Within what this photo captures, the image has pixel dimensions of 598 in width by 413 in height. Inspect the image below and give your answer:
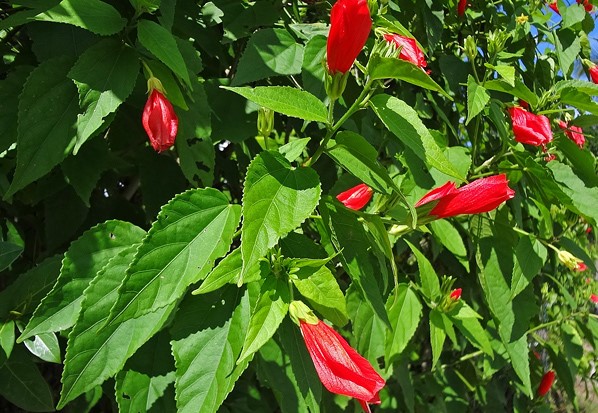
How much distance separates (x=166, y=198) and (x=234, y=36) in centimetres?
33

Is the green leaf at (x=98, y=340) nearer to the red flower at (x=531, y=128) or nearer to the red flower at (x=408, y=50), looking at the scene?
the red flower at (x=408, y=50)

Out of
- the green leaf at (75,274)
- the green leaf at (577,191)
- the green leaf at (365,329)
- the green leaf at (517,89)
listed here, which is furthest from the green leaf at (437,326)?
the green leaf at (75,274)

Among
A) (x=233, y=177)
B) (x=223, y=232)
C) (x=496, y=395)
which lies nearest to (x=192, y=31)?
(x=233, y=177)

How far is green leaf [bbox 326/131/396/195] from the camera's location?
2.51ft

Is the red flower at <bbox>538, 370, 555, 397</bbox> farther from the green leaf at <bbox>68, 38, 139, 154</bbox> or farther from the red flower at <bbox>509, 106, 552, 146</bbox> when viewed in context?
the green leaf at <bbox>68, 38, 139, 154</bbox>

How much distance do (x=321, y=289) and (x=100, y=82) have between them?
421 millimetres

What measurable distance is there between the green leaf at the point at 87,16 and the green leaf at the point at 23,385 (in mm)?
503

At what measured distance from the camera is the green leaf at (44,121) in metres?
0.84

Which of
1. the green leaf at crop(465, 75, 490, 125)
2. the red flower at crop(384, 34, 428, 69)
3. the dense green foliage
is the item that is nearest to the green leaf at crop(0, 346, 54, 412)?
the dense green foliage

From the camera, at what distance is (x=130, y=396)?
0.85m

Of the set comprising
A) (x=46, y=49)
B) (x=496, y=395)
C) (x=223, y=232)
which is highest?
(x=46, y=49)

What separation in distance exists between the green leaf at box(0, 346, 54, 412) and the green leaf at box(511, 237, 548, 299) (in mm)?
879

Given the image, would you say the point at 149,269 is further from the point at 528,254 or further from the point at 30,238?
the point at 528,254

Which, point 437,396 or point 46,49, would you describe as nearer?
point 46,49
